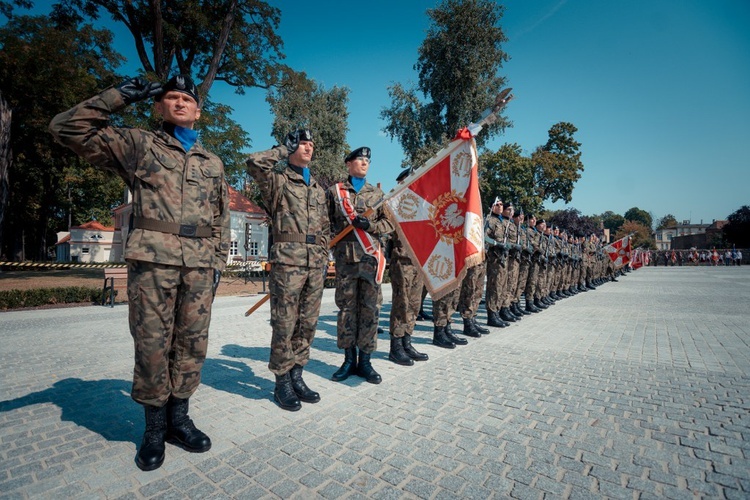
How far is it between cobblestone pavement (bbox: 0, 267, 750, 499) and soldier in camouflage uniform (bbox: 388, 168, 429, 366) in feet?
1.06

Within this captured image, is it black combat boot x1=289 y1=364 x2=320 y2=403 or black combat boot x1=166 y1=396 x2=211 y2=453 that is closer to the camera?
black combat boot x1=166 y1=396 x2=211 y2=453

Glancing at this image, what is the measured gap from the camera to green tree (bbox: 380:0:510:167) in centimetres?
2638

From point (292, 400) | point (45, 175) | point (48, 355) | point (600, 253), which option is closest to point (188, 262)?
point (292, 400)

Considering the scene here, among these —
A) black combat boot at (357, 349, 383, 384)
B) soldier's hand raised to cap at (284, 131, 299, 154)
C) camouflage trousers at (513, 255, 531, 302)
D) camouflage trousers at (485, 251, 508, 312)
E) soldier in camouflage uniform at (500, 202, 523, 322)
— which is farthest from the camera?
camouflage trousers at (513, 255, 531, 302)

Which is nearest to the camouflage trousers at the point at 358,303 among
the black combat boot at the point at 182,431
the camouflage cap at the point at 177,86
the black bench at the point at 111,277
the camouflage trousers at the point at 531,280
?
the black combat boot at the point at 182,431

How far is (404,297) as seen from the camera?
503cm

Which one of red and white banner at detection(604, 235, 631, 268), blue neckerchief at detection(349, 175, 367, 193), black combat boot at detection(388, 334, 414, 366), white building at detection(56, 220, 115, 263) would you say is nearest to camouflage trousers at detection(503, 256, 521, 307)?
black combat boot at detection(388, 334, 414, 366)

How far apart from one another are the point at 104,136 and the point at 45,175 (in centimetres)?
3690

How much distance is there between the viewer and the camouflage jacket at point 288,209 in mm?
3471

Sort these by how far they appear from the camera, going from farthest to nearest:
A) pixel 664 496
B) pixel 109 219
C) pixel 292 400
A: pixel 109 219 < pixel 292 400 < pixel 664 496

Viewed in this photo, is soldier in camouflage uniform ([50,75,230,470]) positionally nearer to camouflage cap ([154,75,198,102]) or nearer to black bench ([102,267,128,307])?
camouflage cap ([154,75,198,102])

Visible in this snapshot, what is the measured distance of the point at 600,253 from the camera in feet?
65.9

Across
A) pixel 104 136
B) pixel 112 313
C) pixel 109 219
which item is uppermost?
pixel 109 219

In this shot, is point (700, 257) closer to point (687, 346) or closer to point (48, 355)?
point (687, 346)
